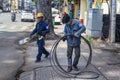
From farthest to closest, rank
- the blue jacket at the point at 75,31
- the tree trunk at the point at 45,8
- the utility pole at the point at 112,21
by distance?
the tree trunk at the point at 45,8, the utility pole at the point at 112,21, the blue jacket at the point at 75,31

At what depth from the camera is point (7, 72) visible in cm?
1125

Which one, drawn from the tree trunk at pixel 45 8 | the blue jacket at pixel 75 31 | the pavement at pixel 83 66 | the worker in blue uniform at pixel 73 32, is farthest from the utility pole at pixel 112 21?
the blue jacket at pixel 75 31

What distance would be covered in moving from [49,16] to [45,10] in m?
0.46

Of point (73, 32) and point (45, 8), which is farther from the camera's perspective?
point (45, 8)

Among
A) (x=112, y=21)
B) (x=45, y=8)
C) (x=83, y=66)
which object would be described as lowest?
(x=83, y=66)

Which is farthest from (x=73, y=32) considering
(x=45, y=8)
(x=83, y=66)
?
(x=45, y=8)

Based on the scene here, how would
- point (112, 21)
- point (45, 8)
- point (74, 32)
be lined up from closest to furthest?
point (74, 32) < point (112, 21) < point (45, 8)

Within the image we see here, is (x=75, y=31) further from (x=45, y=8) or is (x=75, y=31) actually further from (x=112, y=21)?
(x=45, y=8)

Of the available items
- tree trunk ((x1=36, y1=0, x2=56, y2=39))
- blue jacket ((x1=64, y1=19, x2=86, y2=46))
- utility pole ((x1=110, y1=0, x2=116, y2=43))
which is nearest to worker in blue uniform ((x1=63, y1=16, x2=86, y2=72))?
blue jacket ((x1=64, y1=19, x2=86, y2=46))

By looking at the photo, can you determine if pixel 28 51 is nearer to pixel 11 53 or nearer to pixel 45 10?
pixel 11 53

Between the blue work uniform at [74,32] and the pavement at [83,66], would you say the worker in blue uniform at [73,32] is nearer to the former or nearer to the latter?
the blue work uniform at [74,32]

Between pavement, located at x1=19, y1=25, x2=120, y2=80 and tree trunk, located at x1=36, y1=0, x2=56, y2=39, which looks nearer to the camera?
pavement, located at x1=19, y1=25, x2=120, y2=80

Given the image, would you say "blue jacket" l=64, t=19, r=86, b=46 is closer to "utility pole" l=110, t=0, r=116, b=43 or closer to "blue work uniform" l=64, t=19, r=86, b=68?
"blue work uniform" l=64, t=19, r=86, b=68

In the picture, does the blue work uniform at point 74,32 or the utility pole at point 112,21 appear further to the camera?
the utility pole at point 112,21
